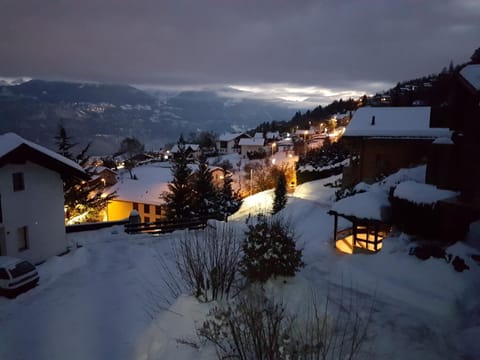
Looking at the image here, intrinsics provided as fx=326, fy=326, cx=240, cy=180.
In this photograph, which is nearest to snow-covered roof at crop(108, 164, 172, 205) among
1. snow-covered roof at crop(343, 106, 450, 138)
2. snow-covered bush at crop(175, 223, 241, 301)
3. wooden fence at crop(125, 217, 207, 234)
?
→ wooden fence at crop(125, 217, 207, 234)

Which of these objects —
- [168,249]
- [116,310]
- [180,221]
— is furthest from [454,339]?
[180,221]

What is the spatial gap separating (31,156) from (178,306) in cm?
1015

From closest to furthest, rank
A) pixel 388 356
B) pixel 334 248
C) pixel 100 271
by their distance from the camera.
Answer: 1. pixel 388 356
2. pixel 100 271
3. pixel 334 248

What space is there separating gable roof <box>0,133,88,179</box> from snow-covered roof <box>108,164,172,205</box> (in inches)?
926

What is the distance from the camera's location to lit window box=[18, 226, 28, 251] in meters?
13.2

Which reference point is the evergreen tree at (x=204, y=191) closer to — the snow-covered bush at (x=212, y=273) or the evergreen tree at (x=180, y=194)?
the evergreen tree at (x=180, y=194)

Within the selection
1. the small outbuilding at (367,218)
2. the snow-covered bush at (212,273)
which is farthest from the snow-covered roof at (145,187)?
the snow-covered bush at (212,273)

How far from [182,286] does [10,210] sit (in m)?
8.32

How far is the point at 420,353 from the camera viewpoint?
6684 mm

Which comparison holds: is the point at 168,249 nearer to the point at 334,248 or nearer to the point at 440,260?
the point at 334,248

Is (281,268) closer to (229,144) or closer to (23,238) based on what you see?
(23,238)

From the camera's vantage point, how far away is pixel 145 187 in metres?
41.2

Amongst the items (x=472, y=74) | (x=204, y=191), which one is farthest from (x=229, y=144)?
(x=472, y=74)

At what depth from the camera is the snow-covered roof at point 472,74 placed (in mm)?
9387
